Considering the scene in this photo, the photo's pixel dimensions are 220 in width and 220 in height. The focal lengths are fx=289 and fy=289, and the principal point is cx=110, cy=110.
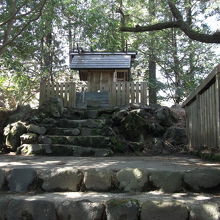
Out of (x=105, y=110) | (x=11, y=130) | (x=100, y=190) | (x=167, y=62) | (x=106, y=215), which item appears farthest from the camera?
(x=167, y=62)

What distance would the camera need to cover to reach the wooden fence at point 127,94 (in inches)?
445

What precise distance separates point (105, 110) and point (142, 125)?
1335mm

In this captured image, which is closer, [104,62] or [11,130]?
[11,130]

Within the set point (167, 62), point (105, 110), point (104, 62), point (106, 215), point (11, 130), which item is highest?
point (167, 62)

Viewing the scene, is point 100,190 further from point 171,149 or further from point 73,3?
point 73,3

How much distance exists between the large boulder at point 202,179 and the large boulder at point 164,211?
571mm

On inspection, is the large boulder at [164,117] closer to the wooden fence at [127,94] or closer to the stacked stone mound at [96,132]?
the stacked stone mound at [96,132]

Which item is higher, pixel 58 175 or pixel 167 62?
pixel 167 62

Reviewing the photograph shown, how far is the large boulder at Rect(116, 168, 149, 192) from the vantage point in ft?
10.5

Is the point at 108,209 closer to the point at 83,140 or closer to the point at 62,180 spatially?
the point at 62,180

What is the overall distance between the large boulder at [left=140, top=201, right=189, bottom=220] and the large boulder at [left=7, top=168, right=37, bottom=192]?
56.3 inches

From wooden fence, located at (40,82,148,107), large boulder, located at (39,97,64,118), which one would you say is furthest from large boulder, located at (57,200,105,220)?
wooden fence, located at (40,82,148,107)

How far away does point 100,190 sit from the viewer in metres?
3.25

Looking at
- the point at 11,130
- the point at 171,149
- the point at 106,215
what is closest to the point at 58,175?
the point at 106,215
